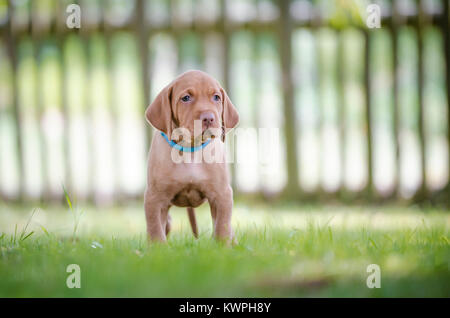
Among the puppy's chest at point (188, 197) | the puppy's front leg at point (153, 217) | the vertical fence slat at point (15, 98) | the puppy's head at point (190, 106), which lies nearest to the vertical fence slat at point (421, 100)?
the puppy's head at point (190, 106)

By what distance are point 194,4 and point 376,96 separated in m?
2.74

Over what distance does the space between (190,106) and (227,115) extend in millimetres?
346

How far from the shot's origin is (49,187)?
609 centimetres

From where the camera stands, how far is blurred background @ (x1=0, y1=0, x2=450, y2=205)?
5.84m

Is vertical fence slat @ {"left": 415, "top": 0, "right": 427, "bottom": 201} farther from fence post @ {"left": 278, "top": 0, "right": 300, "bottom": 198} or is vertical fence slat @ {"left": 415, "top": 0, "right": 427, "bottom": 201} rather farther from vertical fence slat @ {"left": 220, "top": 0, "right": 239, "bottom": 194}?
vertical fence slat @ {"left": 220, "top": 0, "right": 239, "bottom": 194}

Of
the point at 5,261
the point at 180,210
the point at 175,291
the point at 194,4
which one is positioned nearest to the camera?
the point at 175,291

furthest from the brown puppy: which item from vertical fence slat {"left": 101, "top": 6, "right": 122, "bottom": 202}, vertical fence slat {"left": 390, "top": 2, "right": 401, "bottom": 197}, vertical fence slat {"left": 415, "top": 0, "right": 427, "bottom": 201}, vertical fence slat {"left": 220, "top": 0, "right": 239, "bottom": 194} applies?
vertical fence slat {"left": 415, "top": 0, "right": 427, "bottom": 201}

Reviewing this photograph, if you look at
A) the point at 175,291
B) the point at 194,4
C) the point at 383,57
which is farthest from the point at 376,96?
the point at 175,291

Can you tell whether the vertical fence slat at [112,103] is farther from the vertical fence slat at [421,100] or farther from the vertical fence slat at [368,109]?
the vertical fence slat at [421,100]

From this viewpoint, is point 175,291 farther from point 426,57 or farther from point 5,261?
point 426,57

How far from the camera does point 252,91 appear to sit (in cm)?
594

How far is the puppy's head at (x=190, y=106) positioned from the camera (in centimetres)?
280

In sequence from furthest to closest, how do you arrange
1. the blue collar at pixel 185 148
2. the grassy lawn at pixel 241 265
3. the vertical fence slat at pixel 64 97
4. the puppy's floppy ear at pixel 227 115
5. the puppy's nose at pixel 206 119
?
1. the vertical fence slat at pixel 64 97
2. the puppy's floppy ear at pixel 227 115
3. the blue collar at pixel 185 148
4. the puppy's nose at pixel 206 119
5. the grassy lawn at pixel 241 265

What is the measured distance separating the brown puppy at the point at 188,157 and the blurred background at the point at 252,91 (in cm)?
297
